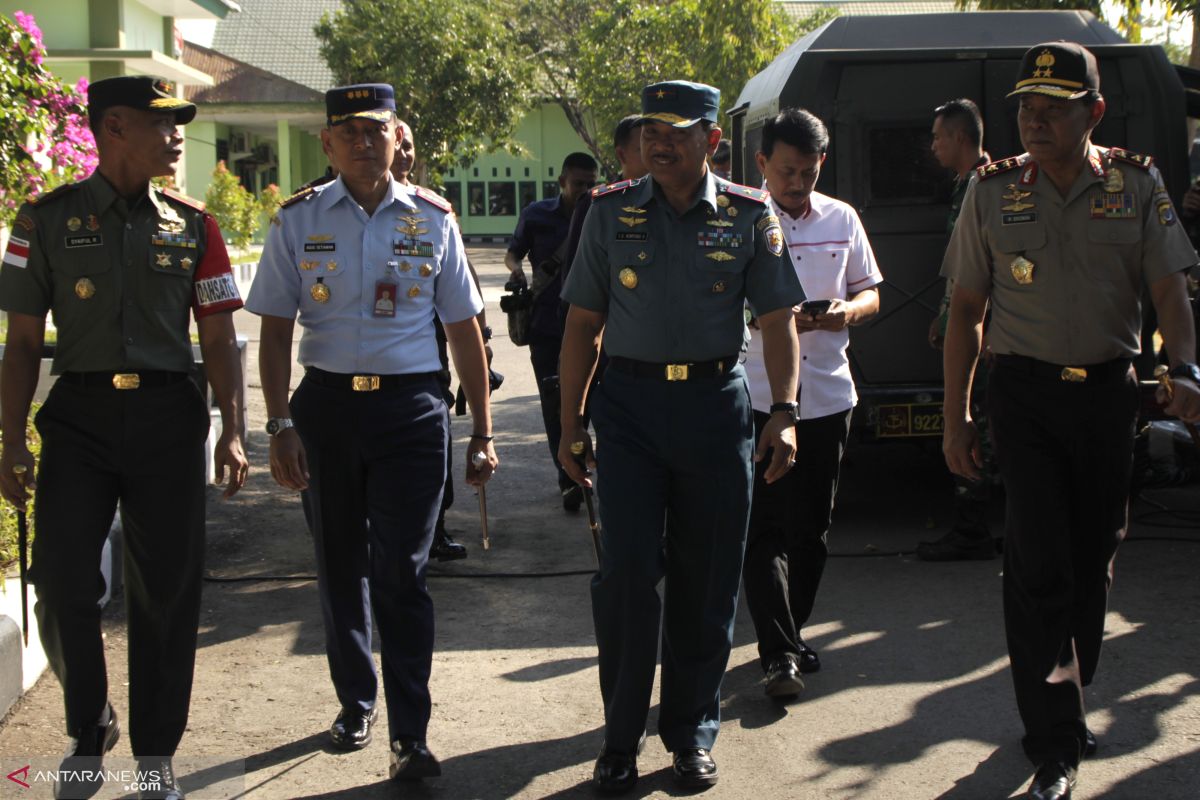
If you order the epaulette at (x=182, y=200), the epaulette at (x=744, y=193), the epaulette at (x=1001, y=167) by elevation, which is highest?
the epaulette at (x=1001, y=167)

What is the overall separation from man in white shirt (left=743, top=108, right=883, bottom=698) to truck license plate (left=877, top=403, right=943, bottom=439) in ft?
7.42

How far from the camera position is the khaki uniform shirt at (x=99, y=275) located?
13.2ft

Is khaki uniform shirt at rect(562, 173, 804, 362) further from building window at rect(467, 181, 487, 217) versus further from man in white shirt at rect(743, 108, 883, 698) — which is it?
building window at rect(467, 181, 487, 217)

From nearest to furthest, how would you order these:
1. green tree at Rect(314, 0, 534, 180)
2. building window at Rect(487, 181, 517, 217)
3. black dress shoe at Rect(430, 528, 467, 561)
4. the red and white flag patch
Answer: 1. the red and white flag patch
2. black dress shoe at Rect(430, 528, 467, 561)
3. green tree at Rect(314, 0, 534, 180)
4. building window at Rect(487, 181, 517, 217)

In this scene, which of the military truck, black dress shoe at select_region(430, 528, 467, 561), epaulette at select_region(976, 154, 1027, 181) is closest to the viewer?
epaulette at select_region(976, 154, 1027, 181)

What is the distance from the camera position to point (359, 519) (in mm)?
4660

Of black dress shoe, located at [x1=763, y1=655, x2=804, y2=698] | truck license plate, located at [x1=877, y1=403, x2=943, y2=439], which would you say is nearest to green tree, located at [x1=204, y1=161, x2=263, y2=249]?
truck license plate, located at [x1=877, y1=403, x2=943, y2=439]

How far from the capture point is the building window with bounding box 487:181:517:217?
184 ft

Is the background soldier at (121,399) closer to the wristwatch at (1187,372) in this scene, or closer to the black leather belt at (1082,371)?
the black leather belt at (1082,371)

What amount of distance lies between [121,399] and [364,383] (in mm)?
779

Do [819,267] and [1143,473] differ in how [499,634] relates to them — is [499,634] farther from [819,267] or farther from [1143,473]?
[1143,473]

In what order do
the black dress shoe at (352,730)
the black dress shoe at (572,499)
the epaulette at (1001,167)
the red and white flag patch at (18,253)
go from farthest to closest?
the black dress shoe at (572,499) → the black dress shoe at (352,730) → the epaulette at (1001,167) → the red and white flag patch at (18,253)

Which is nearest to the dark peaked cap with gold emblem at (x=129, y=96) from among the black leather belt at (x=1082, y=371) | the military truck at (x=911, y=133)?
the black leather belt at (x=1082, y=371)

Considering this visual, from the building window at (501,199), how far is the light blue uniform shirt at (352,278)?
52.1 m
